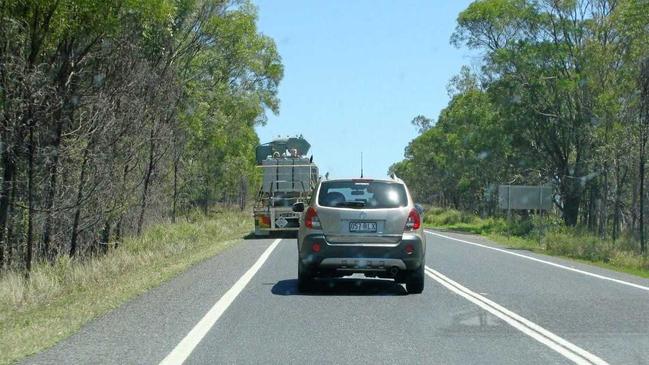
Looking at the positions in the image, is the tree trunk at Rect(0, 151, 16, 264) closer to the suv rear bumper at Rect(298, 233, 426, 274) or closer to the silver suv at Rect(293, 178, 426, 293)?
the silver suv at Rect(293, 178, 426, 293)

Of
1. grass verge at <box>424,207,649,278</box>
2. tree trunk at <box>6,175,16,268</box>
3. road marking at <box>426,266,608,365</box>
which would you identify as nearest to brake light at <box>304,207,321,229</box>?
road marking at <box>426,266,608,365</box>

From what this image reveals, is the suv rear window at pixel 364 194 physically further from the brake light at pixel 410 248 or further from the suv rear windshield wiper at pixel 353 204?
the brake light at pixel 410 248

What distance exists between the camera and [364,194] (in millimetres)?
14227

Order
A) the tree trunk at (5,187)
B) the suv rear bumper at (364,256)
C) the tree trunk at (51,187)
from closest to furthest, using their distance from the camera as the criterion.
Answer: the suv rear bumper at (364,256), the tree trunk at (5,187), the tree trunk at (51,187)

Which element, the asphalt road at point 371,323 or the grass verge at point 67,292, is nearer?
the asphalt road at point 371,323

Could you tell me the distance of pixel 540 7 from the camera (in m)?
49.1

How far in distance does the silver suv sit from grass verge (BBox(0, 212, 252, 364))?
2.87m

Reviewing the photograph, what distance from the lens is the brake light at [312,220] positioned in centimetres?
1389

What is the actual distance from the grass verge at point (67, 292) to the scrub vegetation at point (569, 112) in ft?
46.3

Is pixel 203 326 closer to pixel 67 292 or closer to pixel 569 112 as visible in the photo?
pixel 67 292

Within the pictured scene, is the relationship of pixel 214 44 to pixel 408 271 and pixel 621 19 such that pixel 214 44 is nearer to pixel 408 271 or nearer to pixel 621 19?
pixel 621 19

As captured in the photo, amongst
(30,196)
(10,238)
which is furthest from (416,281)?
(10,238)

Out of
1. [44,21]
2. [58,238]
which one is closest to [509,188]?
[58,238]

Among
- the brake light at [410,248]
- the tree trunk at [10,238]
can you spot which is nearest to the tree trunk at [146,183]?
the tree trunk at [10,238]
